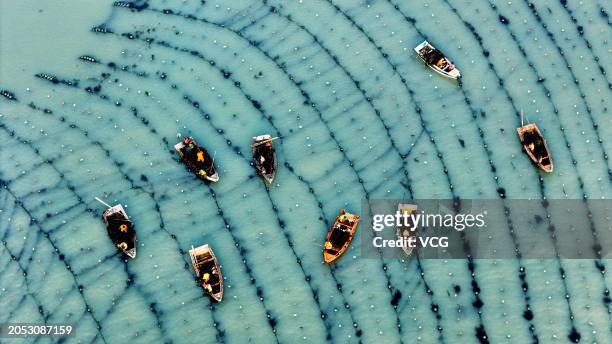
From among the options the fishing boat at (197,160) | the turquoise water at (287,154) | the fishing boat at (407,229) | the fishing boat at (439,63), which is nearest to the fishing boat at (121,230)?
the turquoise water at (287,154)

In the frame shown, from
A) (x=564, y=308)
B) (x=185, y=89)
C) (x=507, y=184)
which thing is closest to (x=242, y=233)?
(x=185, y=89)

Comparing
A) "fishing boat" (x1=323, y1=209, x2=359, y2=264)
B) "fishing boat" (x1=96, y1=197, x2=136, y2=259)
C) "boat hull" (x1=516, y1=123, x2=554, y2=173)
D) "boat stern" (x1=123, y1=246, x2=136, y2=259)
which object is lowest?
"boat stern" (x1=123, y1=246, x2=136, y2=259)

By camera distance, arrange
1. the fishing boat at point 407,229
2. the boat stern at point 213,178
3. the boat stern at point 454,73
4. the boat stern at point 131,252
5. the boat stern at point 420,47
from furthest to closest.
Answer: the boat stern at point 420,47, the boat stern at point 454,73, the boat stern at point 213,178, the fishing boat at point 407,229, the boat stern at point 131,252

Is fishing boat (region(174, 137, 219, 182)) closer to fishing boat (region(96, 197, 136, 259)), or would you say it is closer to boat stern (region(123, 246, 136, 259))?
fishing boat (region(96, 197, 136, 259))

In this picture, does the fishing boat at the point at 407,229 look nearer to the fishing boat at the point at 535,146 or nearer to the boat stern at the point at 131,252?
the fishing boat at the point at 535,146

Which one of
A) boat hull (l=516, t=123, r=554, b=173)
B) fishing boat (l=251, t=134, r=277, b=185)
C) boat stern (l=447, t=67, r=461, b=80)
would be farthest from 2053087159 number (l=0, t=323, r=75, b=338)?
boat hull (l=516, t=123, r=554, b=173)

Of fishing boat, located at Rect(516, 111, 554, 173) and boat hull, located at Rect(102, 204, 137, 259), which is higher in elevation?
fishing boat, located at Rect(516, 111, 554, 173)

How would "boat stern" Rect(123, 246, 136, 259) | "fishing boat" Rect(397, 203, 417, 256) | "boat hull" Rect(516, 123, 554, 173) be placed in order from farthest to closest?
"boat hull" Rect(516, 123, 554, 173) < "fishing boat" Rect(397, 203, 417, 256) < "boat stern" Rect(123, 246, 136, 259)
